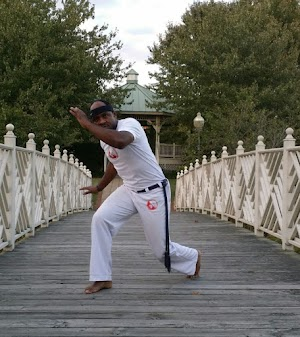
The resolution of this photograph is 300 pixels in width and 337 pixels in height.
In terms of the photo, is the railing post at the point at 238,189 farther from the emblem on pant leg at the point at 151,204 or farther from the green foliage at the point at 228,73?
the green foliage at the point at 228,73

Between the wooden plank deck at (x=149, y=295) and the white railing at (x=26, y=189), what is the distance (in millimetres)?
403

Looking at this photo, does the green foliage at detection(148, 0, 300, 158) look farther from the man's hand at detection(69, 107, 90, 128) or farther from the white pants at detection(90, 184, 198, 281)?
the man's hand at detection(69, 107, 90, 128)

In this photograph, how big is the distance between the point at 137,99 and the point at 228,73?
8.11 meters

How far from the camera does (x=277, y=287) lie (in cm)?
471

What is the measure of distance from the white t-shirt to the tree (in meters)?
17.8

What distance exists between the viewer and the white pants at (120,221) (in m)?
4.48

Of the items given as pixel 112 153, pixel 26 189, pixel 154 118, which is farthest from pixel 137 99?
pixel 112 153

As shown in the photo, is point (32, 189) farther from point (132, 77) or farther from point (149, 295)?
point (132, 77)

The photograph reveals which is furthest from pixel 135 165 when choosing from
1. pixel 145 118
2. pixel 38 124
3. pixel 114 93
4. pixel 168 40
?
pixel 168 40

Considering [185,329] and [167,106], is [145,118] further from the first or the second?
[185,329]

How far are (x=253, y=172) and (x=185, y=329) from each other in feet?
17.6

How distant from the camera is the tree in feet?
75.7

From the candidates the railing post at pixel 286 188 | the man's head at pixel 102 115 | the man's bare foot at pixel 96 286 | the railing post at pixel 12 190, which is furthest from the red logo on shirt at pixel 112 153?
the railing post at pixel 286 188

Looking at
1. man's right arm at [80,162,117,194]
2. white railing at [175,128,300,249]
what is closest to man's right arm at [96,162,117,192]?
man's right arm at [80,162,117,194]
